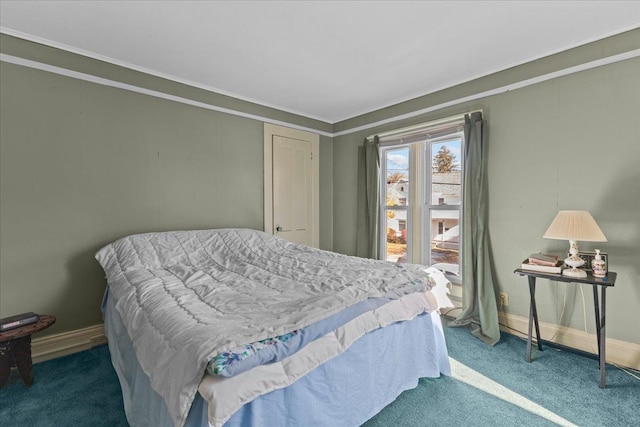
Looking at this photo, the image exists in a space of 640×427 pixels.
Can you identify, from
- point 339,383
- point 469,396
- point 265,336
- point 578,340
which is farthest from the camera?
point 578,340

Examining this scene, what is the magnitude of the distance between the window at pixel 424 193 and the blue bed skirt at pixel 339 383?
154cm

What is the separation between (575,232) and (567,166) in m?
0.71

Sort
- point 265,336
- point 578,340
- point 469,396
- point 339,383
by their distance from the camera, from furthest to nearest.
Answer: point 578,340, point 469,396, point 339,383, point 265,336

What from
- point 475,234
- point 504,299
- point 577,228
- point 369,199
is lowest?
point 504,299

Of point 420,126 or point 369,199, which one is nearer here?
point 420,126

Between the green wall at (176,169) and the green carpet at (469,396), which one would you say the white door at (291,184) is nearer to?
the green wall at (176,169)

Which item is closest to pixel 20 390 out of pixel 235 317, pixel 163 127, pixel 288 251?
pixel 235 317

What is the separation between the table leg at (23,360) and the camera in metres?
1.93

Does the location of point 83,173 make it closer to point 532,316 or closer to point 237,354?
point 237,354

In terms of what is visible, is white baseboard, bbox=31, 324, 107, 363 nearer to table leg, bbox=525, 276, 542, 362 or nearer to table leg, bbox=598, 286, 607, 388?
table leg, bbox=525, 276, 542, 362

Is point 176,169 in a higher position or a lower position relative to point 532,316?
higher

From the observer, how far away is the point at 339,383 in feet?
4.50

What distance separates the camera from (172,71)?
2.80m

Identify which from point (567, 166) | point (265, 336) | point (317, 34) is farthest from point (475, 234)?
point (265, 336)
